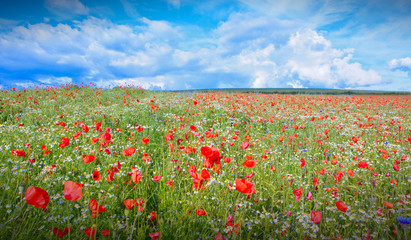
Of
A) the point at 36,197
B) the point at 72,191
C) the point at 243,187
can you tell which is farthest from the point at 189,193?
the point at 36,197

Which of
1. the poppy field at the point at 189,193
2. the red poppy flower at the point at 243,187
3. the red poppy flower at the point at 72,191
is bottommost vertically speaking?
the poppy field at the point at 189,193

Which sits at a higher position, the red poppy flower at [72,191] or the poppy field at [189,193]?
the red poppy flower at [72,191]

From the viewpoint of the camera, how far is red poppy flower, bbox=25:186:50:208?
1071 mm

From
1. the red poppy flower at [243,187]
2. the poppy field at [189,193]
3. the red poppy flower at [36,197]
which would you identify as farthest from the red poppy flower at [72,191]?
the red poppy flower at [243,187]

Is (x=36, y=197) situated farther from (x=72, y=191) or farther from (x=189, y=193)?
(x=189, y=193)

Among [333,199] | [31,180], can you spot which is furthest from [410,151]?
[31,180]

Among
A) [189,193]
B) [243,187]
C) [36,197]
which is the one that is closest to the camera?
[36,197]

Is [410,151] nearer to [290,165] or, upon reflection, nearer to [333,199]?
[290,165]

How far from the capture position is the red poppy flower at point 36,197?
1.07 metres

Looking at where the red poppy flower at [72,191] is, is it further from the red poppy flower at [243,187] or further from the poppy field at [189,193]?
the red poppy flower at [243,187]

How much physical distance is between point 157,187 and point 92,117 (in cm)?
452

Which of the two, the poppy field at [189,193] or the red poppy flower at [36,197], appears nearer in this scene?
the red poppy flower at [36,197]

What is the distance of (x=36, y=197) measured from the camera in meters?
1.11

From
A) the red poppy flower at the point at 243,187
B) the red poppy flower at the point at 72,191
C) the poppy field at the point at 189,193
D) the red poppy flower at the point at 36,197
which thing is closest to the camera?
the red poppy flower at the point at 36,197
